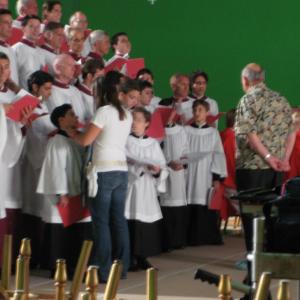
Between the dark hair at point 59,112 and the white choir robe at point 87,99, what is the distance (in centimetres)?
74

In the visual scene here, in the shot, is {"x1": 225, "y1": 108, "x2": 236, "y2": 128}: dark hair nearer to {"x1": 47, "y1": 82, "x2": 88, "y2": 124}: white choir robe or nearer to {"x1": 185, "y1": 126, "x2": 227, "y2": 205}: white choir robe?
{"x1": 185, "y1": 126, "x2": 227, "y2": 205}: white choir robe

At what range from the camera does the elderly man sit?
324 inches

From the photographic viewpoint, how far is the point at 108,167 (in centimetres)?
812

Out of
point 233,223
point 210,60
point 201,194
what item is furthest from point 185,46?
point 201,194

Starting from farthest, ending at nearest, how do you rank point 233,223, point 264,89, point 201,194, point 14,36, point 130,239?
point 233,223, point 201,194, point 14,36, point 130,239, point 264,89

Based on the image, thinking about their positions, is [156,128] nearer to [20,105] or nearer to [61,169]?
[61,169]

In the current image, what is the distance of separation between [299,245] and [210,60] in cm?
946

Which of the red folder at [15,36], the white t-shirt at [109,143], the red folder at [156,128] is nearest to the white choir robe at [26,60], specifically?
the red folder at [15,36]

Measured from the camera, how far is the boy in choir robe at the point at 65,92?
29.2ft

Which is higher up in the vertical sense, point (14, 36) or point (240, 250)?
point (14, 36)

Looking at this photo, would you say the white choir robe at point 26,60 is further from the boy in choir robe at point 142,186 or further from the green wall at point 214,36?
the green wall at point 214,36

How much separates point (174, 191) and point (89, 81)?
1.71 metres

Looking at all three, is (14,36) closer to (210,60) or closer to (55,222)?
(55,222)

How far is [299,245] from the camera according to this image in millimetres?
5082
